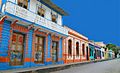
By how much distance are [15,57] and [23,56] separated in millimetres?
1007

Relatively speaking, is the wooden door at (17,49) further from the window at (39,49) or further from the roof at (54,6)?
the roof at (54,6)

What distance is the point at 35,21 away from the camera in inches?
674

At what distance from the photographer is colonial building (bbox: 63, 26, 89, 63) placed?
26794 millimetres

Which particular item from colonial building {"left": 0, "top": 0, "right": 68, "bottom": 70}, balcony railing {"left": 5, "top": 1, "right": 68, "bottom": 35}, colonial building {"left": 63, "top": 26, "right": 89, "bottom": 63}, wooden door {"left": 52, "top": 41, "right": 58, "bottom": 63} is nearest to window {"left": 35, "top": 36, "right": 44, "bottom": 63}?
colonial building {"left": 0, "top": 0, "right": 68, "bottom": 70}

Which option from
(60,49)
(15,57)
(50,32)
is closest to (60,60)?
(60,49)

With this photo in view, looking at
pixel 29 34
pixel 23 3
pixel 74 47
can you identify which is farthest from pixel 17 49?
pixel 74 47

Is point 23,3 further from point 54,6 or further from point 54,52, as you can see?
point 54,52

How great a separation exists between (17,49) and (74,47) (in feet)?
50.9

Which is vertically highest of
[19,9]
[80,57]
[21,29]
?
[19,9]

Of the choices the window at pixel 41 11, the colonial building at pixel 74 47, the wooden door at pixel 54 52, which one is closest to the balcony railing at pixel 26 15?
the window at pixel 41 11

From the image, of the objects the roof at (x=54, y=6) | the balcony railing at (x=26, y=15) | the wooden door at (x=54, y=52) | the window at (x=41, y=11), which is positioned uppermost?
the roof at (x=54, y=6)

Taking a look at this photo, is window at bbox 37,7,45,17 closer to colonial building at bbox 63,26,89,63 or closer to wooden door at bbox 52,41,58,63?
wooden door at bbox 52,41,58,63

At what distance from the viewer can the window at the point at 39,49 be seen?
1877 cm

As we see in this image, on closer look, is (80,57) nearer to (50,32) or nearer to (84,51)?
(84,51)
